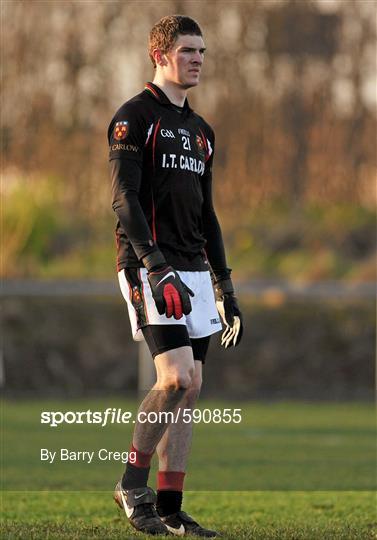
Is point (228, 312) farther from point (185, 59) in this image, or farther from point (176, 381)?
point (185, 59)

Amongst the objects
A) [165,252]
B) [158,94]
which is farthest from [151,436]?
[158,94]

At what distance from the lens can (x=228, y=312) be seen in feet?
19.4

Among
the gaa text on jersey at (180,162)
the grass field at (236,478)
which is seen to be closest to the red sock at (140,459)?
the grass field at (236,478)

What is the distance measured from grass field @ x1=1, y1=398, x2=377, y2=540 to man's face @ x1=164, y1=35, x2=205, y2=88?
6.16 ft

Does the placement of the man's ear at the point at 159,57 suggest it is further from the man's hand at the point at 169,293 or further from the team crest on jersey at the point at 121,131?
the man's hand at the point at 169,293

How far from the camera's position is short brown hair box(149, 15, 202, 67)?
5414 mm

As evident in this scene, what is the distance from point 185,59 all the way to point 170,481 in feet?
5.73

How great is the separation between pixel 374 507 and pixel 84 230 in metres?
13.1

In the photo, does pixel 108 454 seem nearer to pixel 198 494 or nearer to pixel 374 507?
pixel 198 494

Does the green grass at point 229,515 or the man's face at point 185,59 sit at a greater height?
the man's face at point 185,59

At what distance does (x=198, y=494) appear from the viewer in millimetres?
7871

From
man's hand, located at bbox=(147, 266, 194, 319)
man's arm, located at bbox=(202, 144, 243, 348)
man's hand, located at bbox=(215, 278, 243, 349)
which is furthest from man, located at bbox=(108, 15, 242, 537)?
man's hand, located at bbox=(215, 278, 243, 349)

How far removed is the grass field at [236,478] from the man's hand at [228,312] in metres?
0.84

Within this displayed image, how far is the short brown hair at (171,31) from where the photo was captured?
17.8 ft
